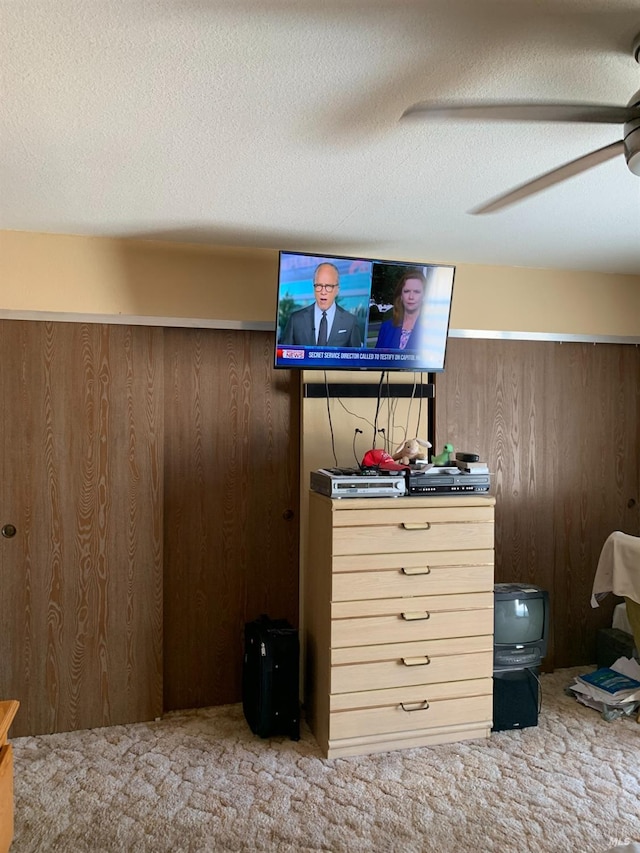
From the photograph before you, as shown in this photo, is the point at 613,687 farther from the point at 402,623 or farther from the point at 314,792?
the point at 314,792

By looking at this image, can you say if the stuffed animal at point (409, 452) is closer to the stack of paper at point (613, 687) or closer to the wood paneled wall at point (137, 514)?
the wood paneled wall at point (137, 514)

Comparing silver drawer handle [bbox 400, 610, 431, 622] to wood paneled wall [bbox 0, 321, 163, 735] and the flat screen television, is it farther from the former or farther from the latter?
wood paneled wall [bbox 0, 321, 163, 735]

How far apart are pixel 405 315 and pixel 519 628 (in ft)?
5.52

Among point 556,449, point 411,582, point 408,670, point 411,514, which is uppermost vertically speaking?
point 556,449

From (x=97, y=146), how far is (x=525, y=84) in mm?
1350

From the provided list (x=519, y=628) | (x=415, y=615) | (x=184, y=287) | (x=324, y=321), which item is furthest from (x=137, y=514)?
(x=519, y=628)

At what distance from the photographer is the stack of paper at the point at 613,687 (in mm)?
3449

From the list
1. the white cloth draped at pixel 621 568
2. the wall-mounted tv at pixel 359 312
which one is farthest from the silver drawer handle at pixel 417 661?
the wall-mounted tv at pixel 359 312

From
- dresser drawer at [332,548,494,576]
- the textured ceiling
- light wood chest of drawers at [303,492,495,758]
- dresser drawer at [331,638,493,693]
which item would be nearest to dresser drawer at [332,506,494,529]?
light wood chest of drawers at [303,492,495,758]

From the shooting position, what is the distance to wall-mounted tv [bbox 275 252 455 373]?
3.21m

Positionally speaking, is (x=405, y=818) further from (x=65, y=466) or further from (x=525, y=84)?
(x=525, y=84)

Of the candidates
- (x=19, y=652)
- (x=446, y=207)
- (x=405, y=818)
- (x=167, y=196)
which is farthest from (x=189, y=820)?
(x=446, y=207)

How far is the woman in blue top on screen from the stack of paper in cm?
206

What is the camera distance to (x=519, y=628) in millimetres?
3389
